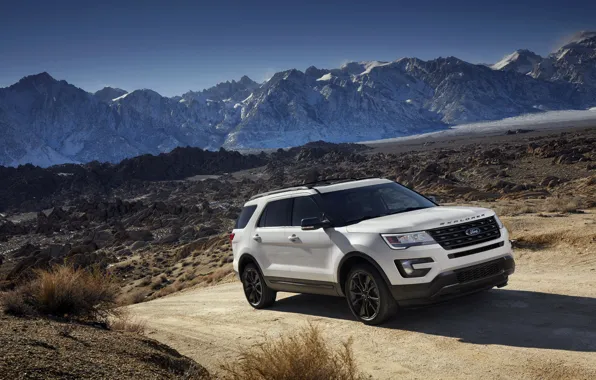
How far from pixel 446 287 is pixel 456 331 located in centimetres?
54

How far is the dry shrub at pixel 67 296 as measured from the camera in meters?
8.30

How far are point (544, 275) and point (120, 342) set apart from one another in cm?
727

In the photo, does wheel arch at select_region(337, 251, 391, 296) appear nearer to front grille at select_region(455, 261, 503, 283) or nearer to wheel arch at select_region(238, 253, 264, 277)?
front grille at select_region(455, 261, 503, 283)

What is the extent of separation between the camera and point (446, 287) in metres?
6.82

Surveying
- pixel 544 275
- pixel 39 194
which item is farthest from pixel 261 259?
pixel 39 194

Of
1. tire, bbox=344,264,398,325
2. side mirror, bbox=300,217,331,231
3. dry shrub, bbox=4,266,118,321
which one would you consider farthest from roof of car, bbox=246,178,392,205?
dry shrub, bbox=4,266,118,321

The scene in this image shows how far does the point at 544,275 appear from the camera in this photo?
10172 millimetres

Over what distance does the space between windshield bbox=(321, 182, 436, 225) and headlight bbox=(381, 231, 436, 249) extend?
0.95 m

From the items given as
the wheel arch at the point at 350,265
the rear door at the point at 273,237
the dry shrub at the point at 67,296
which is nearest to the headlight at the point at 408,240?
the wheel arch at the point at 350,265

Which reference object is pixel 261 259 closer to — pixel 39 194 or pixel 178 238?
pixel 178 238

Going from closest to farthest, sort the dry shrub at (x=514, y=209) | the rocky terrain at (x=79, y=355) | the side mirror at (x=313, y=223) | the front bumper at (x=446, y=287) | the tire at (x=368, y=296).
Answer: the rocky terrain at (x=79, y=355) → the front bumper at (x=446, y=287) → the tire at (x=368, y=296) → the side mirror at (x=313, y=223) → the dry shrub at (x=514, y=209)

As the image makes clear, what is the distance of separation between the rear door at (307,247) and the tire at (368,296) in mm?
414

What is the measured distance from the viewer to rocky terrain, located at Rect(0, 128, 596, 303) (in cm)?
2683

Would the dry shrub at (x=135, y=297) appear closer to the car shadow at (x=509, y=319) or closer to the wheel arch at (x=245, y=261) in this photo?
the wheel arch at (x=245, y=261)
